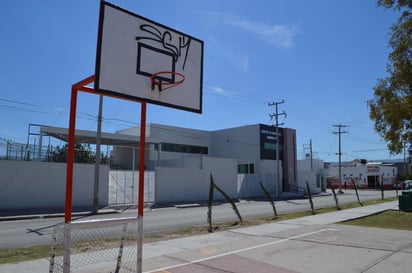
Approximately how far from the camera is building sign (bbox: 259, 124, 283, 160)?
4972 cm

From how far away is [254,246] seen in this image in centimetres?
959

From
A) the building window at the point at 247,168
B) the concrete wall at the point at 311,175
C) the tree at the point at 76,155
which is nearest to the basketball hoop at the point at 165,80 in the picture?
the tree at the point at 76,155

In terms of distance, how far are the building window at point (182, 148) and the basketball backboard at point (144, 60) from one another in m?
40.2

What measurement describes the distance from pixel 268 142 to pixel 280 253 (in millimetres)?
42673

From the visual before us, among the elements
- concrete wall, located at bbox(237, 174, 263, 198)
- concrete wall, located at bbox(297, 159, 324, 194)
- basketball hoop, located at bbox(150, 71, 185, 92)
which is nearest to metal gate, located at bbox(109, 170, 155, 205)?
concrete wall, located at bbox(237, 174, 263, 198)

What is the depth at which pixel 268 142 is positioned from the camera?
50688mm

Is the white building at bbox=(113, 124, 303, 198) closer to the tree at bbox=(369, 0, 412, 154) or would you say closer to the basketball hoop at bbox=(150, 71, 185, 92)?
the tree at bbox=(369, 0, 412, 154)

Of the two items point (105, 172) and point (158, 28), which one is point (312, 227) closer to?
point (158, 28)

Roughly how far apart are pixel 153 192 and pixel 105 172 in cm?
573

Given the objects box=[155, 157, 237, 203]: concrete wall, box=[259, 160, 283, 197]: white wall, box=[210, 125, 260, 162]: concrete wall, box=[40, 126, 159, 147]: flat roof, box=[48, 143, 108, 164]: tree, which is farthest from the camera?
box=[210, 125, 260, 162]: concrete wall

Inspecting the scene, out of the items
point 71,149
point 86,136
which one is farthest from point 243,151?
point 71,149

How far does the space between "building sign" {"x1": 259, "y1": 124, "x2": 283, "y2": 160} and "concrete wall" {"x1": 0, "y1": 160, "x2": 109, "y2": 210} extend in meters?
29.1

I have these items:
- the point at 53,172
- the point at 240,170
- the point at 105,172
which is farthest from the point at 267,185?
the point at 53,172

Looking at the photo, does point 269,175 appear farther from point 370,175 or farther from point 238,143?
point 370,175
